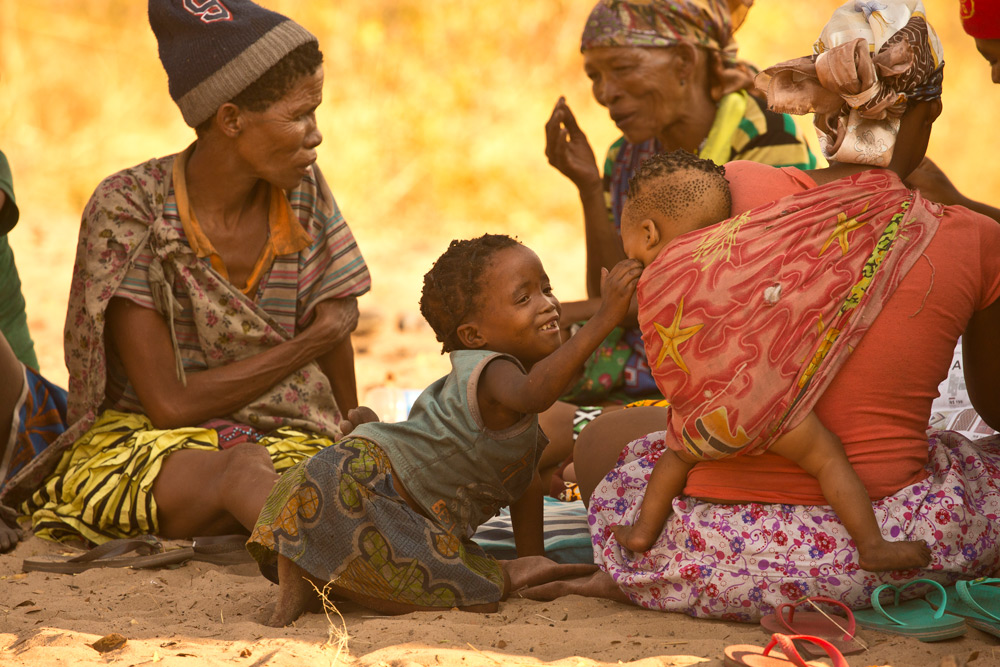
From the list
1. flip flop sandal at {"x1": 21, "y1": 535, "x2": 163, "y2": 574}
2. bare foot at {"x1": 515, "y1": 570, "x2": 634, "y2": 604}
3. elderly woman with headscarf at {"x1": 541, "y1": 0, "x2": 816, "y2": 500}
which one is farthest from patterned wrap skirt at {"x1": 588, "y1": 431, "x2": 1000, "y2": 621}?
elderly woman with headscarf at {"x1": 541, "y1": 0, "x2": 816, "y2": 500}

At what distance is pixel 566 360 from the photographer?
2721 mm

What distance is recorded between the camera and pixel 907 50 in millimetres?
2602

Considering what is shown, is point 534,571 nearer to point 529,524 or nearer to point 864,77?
point 529,524

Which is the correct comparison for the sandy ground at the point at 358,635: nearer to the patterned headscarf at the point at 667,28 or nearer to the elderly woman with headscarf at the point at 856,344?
the elderly woman with headscarf at the point at 856,344

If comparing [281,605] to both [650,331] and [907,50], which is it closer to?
[650,331]

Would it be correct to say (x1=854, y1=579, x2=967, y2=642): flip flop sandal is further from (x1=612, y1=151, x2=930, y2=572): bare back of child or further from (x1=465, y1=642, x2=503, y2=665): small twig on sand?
(x1=465, y1=642, x2=503, y2=665): small twig on sand

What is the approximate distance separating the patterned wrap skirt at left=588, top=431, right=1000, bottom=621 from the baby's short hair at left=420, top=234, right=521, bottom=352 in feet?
2.92

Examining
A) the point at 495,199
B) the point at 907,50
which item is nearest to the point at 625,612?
the point at 907,50

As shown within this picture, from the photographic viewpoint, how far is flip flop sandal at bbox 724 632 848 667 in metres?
2.23

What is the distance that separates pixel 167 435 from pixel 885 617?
8.41 ft

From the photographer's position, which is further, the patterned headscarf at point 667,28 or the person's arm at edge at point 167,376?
the patterned headscarf at point 667,28

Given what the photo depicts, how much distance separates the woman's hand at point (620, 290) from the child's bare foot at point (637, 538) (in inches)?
22.2

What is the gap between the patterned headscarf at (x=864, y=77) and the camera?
2594 mm

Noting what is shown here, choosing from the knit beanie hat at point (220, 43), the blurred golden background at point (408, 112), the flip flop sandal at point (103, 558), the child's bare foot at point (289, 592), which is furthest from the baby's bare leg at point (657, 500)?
the blurred golden background at point (408, 112)
